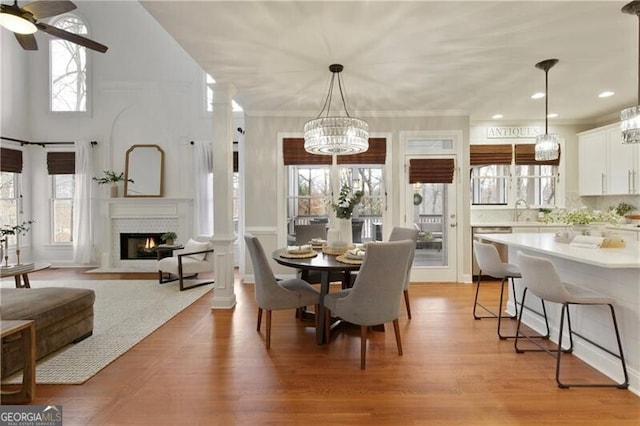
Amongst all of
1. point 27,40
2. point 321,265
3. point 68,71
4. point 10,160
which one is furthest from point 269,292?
point 68,71

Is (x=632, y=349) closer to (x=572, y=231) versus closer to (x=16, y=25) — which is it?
(x=572, y=231)

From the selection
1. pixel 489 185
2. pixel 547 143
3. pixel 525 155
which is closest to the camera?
pixel 547 143

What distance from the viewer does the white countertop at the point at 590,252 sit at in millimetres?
1977

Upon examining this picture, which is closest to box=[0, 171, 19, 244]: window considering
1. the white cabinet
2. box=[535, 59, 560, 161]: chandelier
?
box=[535, 59, 560, 161]: chandelier

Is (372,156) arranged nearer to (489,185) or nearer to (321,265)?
(489,185)

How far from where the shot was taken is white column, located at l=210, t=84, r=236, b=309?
12.5ft

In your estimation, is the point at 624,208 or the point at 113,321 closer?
the point at 113,321

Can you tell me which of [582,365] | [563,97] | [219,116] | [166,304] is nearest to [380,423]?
[582,365]

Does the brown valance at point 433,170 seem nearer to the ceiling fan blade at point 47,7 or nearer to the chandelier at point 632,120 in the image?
the chandelier at point 632,120

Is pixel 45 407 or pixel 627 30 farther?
pixel 627 30

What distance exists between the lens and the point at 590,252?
238 cm

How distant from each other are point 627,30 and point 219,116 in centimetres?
397

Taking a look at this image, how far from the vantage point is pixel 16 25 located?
8.57 feet

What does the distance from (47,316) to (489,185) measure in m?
6.10
